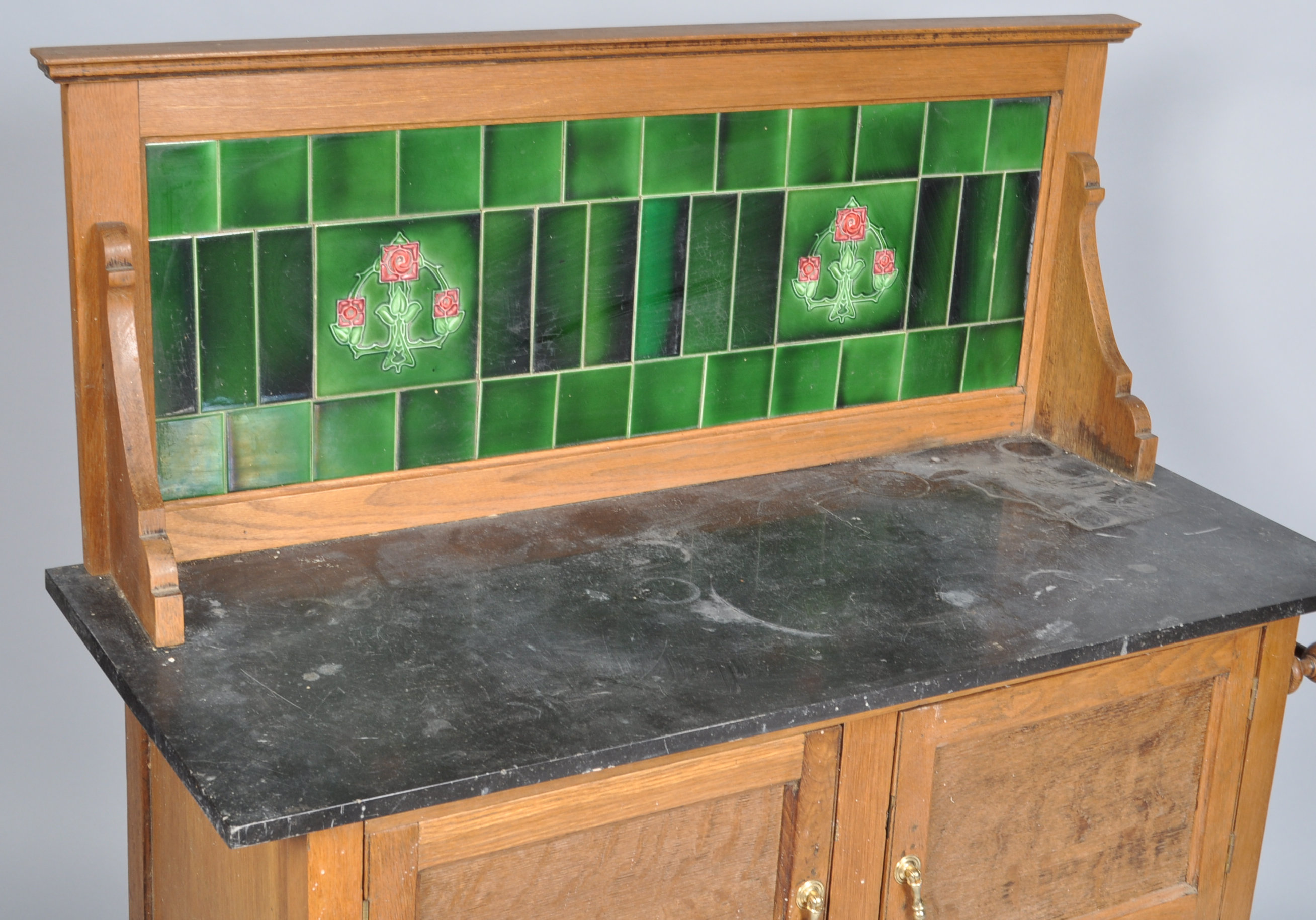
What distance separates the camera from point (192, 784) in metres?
1.77

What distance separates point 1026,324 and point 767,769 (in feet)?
3.43

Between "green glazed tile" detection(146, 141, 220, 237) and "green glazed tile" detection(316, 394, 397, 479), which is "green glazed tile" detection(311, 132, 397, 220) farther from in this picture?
"green glazed tile" detection(316, 394, 397, 479)

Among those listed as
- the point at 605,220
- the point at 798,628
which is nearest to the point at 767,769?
the point at 798,628

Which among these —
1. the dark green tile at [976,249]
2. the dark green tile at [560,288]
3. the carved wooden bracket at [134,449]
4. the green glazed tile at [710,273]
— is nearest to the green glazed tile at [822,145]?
the green glazed tile at [710,273]

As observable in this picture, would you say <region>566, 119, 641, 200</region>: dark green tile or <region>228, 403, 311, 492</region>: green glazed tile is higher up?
<region>566, 119, 641, 200</region>: dark green tile

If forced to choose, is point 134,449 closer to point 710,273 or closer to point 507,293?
point 507,293

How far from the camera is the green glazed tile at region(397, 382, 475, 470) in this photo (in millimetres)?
2352

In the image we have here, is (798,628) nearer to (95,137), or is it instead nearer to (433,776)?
(433,776)

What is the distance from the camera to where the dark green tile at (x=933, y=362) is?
273 centimetres

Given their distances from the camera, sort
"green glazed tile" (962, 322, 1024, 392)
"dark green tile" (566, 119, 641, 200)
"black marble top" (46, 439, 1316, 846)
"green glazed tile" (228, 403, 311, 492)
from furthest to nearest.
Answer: "green glazed tile" (962, 322, 1024, 392) < "dark green tile" (566, 119, 641, 200) < "green glazed tile" (228, 403, 311, 492) < "black marble top" (46, 439, 1316, 846)

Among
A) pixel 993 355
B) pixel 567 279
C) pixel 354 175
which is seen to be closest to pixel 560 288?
pixel 567 279

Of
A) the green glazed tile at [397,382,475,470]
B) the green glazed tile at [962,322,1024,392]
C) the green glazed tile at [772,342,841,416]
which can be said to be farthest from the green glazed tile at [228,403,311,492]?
Answer: the green glazed tile at [962,322,1024,392]

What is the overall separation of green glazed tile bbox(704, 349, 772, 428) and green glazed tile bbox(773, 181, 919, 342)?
56mm

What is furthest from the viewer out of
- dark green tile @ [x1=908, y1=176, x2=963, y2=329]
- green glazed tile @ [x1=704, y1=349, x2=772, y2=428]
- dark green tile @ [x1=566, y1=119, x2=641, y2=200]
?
dark green tile @ [x1=908, y1=176, x2=963, y2=329]
